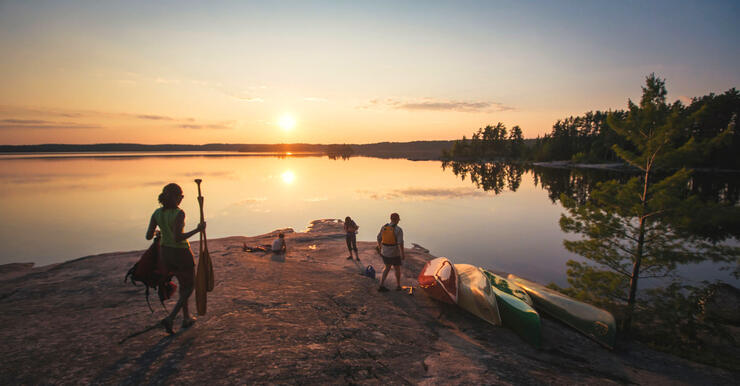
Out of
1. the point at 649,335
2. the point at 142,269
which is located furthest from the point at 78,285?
the point at 649,335

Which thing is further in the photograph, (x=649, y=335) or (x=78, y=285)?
(x=649, y=335)

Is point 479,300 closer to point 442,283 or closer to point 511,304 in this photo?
point 511,304

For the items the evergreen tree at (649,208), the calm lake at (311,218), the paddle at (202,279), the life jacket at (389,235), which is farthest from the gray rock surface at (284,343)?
the calm lake at (311,218)

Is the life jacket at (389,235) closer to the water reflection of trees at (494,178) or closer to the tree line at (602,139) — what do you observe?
the tree line at (602,139)

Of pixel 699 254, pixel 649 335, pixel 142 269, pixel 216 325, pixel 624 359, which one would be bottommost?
pixel 649 335

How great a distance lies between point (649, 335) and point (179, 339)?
527 inches

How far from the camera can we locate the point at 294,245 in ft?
55.8

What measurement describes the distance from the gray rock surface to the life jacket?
64.7 inches

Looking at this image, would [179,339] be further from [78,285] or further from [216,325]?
[78,285]

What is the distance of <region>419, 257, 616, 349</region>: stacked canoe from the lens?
7.49m

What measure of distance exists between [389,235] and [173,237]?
17.8 feet

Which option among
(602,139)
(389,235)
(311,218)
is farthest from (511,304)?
(602,139)

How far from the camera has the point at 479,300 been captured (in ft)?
26.0

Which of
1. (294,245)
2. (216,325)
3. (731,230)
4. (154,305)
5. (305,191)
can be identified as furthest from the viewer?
(305,191)
